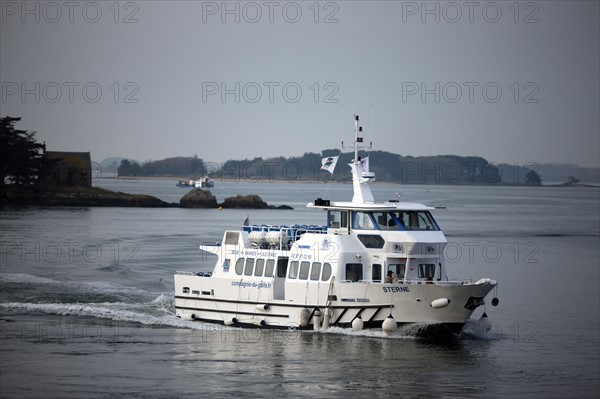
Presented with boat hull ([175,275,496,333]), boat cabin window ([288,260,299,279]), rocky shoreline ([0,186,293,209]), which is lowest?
boat hull ([175,275,496,333])

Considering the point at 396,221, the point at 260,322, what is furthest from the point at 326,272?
the point at 260,322

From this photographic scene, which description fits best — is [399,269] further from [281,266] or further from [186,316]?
[186,316]

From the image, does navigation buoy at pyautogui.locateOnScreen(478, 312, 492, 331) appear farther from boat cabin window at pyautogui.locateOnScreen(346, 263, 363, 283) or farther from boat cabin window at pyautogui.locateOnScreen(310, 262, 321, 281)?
boat cabin window at pyautogui.locateOnScreen(310, 262, 321, 281)

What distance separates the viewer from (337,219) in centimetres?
3706

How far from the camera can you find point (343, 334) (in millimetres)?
35062

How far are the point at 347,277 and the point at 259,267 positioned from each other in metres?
3.81

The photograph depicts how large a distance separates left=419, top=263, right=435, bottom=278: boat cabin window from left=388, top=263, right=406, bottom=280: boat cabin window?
23.7 inches

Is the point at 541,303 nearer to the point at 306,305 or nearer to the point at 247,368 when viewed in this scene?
the point at 306,305

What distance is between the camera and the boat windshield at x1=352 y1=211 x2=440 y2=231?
118ft

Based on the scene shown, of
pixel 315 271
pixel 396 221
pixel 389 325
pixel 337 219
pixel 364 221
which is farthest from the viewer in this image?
pixel 337 219

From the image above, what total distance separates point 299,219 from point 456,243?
29286 mm

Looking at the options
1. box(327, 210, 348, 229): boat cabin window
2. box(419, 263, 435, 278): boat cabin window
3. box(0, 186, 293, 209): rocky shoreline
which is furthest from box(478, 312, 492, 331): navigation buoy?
box(0, 186, 293, 209): rocky shoreline

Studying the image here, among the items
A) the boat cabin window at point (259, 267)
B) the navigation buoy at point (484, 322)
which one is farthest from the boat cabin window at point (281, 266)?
the navigation buoy at point (484, 322)

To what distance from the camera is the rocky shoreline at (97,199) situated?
120 meters
